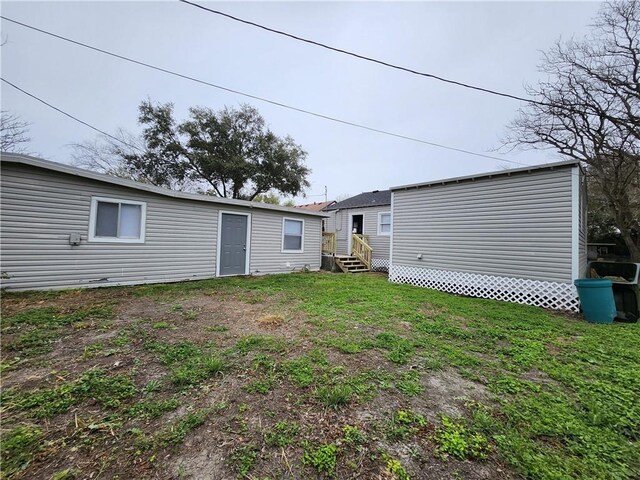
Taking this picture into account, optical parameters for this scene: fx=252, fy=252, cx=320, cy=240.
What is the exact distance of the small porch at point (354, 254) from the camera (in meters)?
11.3

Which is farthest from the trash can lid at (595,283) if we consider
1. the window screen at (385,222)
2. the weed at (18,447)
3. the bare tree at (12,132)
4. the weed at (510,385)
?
the bare tree at (12,132)

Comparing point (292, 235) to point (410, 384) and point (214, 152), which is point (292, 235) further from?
point (214, 152)

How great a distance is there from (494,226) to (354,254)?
6.62 m

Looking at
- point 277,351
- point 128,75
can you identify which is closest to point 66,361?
point 277,351

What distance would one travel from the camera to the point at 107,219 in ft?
20.7

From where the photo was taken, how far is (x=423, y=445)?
1750mm

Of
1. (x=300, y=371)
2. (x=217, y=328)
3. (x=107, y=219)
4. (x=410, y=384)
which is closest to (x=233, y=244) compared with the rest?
(x=107, y=219)

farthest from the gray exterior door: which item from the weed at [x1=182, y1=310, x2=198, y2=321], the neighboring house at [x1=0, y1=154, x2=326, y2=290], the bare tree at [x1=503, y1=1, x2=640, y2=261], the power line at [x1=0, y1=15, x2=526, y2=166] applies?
the bare tree at [x1=503, y1=1, x2=640, y2=261]

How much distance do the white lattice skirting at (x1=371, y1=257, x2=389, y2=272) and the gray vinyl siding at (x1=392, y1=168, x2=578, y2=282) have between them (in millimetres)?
3370

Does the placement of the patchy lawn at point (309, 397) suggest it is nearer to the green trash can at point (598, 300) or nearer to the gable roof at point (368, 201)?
the green trash can at point (598, 300)

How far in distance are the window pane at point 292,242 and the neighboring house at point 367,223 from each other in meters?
3.71

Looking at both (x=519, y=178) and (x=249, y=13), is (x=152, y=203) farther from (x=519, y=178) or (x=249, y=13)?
(x=519, y=178)

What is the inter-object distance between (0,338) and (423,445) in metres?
4.91

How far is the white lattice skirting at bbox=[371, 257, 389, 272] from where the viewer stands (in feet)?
39.8
